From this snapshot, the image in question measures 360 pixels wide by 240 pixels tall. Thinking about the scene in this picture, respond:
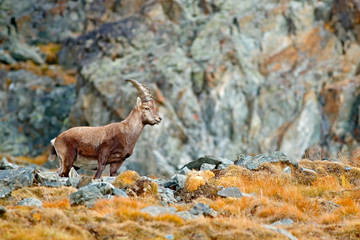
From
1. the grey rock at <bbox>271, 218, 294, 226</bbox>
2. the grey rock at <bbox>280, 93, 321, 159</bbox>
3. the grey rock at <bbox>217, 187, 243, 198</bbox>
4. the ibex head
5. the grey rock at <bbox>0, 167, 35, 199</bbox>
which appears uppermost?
the ibex head

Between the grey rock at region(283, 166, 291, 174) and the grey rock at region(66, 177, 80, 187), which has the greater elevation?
the grey rock at region(66, 177, 80, 187)

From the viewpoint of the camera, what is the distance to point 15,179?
34.8ft

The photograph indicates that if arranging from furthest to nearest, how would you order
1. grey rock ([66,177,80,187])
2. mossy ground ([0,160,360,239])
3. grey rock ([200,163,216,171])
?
1. grey rock ([200,163,216,171])
2. grey rock ([66,177,80,187])
3. mossy ground ([0,160,360,239])

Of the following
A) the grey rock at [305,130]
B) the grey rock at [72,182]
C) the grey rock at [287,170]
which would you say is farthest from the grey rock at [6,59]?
the grey rock at [287,170]

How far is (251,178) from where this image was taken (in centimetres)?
1193

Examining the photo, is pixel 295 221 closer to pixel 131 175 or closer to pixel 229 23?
pixel 131 175

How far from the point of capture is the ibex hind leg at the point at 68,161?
12.9 m

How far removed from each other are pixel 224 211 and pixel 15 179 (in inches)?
181

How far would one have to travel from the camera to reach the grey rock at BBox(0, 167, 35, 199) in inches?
408

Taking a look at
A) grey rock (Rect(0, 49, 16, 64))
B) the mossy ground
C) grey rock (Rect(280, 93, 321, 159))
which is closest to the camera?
the mossy ground

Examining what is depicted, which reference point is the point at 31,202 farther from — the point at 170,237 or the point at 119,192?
the point at 170,237

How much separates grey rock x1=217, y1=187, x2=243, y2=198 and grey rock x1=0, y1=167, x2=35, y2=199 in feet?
13.6

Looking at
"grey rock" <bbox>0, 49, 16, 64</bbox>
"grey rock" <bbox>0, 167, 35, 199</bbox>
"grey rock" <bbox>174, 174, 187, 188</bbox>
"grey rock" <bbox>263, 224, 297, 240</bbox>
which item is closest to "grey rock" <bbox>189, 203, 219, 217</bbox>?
"grey rock" <bbox>263, 224, 297, 240</bbox>

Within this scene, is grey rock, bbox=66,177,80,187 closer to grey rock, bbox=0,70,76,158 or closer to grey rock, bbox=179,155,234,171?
grey rock, bbox=179,155,234,171
